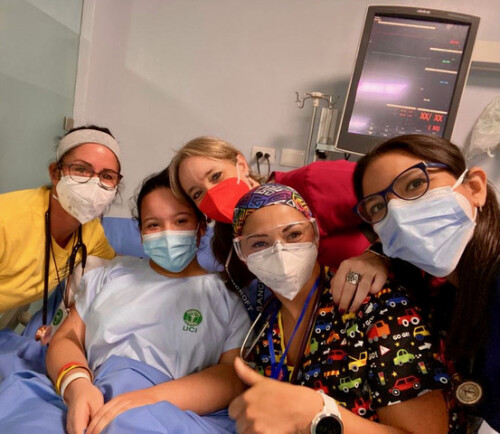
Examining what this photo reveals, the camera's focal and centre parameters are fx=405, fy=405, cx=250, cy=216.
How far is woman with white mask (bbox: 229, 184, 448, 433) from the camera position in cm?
93

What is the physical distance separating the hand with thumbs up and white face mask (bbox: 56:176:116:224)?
3.09 feet

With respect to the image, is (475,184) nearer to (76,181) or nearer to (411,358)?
(411,358)

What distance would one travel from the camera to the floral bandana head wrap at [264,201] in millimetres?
1188

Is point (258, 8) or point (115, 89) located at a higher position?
point (258, 8)

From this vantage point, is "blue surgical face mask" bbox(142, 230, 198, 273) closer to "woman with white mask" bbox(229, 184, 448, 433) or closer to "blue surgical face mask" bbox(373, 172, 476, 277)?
"woman with white mask" bbox(229, 184, 448, 433)

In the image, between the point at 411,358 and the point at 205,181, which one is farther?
the point at 205,181

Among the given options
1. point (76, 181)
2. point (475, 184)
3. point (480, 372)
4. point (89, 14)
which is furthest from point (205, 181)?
point (89, 14)

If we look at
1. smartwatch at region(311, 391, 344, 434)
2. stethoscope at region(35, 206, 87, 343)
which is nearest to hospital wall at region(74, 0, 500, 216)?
stethoscope at region(35, 206, 87, 343)

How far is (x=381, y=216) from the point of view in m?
1.06

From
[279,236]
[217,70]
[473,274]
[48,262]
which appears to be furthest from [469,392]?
[217,70]

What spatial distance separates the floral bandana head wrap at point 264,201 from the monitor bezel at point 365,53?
1088 millimetres

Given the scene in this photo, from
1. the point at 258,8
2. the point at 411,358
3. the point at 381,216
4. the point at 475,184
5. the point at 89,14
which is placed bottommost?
the point at 411,358

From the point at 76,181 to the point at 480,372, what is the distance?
1425mm

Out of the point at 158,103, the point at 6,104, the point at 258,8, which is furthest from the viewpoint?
the point at 158,103
